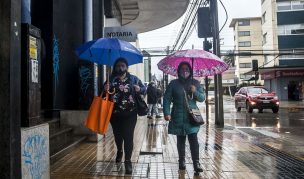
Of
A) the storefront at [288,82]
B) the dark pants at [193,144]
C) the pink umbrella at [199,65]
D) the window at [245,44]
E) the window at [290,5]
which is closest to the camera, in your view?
the dark pants at [193,144]

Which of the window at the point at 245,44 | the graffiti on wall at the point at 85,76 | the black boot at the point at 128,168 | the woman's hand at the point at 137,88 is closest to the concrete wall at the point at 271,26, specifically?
the window at the point at 245,44

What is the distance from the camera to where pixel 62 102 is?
1018 cm

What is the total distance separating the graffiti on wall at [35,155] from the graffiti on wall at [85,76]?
19.1 feet

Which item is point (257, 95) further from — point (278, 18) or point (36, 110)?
point (278, 18)

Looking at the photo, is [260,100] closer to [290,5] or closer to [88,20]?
[88,20]

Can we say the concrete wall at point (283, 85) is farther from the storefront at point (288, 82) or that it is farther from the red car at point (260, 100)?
the red car at point (260, 100)

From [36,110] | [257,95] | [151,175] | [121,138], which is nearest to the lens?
[36,110]

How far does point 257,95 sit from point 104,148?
1707 centimetres

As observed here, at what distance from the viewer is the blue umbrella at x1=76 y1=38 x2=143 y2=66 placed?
6207 mm

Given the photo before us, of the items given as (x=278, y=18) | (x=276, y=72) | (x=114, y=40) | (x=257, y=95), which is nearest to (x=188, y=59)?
(x=114, y=40)

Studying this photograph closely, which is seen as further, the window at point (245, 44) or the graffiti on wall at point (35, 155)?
the window at point (245, 44)

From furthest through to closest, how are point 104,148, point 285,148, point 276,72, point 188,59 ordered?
point 276,72 → point 285,148 → point 104,148 → point 188,59

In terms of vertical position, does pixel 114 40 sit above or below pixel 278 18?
below

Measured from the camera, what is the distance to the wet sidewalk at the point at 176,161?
611 cm
